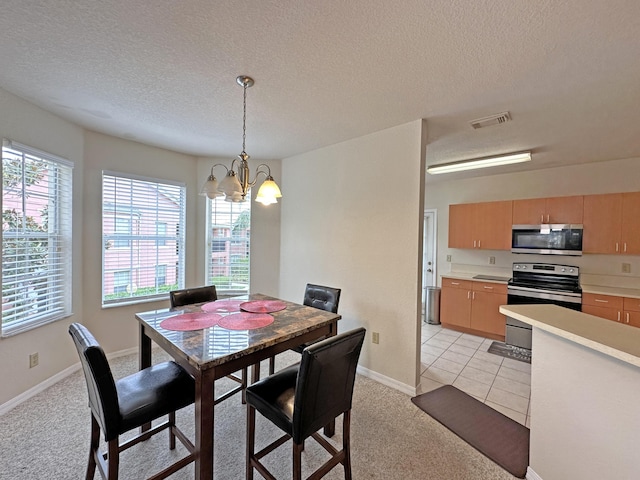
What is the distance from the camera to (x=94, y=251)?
3.04 meters

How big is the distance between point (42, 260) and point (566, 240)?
19.4 ft

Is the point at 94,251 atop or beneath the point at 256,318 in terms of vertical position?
atop

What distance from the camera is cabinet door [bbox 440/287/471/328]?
4121 mm

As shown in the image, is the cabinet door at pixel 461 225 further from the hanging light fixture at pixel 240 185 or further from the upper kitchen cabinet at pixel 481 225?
the hanging light fixture at pixel 240 185

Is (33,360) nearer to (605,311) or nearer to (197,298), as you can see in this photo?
(197,298)

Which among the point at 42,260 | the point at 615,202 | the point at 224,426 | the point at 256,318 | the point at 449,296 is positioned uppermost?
the point at 615,202

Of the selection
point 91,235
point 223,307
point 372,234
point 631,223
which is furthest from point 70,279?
point 631,223

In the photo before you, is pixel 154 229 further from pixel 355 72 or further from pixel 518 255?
pixel 518 255

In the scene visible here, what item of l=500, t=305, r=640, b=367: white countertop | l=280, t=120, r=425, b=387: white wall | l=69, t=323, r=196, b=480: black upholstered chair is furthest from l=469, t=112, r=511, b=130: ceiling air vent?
l=69, t=323, r=196, b=480: black upholstered chair

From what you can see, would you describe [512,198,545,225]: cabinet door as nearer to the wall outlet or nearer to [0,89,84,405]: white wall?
[0,89,84,405]: white wall

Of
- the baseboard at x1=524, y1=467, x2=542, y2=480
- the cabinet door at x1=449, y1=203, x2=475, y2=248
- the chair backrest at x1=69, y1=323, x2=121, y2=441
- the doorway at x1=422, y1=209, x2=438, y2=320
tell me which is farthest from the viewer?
the doorway at x1=422, y1=209, x2=438, y2=320

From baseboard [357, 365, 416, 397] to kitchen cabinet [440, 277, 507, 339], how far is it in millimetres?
2073

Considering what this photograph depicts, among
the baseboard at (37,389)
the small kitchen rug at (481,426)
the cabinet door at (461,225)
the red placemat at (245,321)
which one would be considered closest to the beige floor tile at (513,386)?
the small kitchen rug at (481,426)

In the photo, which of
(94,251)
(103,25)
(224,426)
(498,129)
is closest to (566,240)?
(498,129)
